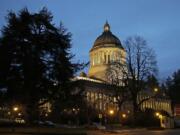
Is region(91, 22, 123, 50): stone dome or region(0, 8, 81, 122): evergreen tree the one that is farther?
region(91, 22, 123, 50): stone dome

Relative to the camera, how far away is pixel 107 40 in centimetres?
16188

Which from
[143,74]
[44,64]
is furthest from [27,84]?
[143,74]

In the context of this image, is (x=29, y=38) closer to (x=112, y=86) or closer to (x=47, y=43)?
(x=47, y=43)

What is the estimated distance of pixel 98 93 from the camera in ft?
422

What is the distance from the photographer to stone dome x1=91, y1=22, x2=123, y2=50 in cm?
16025

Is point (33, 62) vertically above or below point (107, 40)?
below

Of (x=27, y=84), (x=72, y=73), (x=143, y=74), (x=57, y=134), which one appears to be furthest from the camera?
(x=143, y=74)

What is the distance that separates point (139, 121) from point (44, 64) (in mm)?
41912

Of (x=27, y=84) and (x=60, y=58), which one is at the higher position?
(x=60, y=58)

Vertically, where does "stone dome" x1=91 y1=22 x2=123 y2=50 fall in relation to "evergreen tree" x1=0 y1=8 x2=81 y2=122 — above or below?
above

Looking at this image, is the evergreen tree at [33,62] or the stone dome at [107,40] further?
the stone dome at [107,40]

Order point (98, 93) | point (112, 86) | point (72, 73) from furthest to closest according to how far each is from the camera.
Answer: point (98, 93)
point (112, 86)
point (72, 73)

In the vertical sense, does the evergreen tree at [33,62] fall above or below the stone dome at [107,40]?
below

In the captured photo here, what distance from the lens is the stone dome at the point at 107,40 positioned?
160250 millimetres
